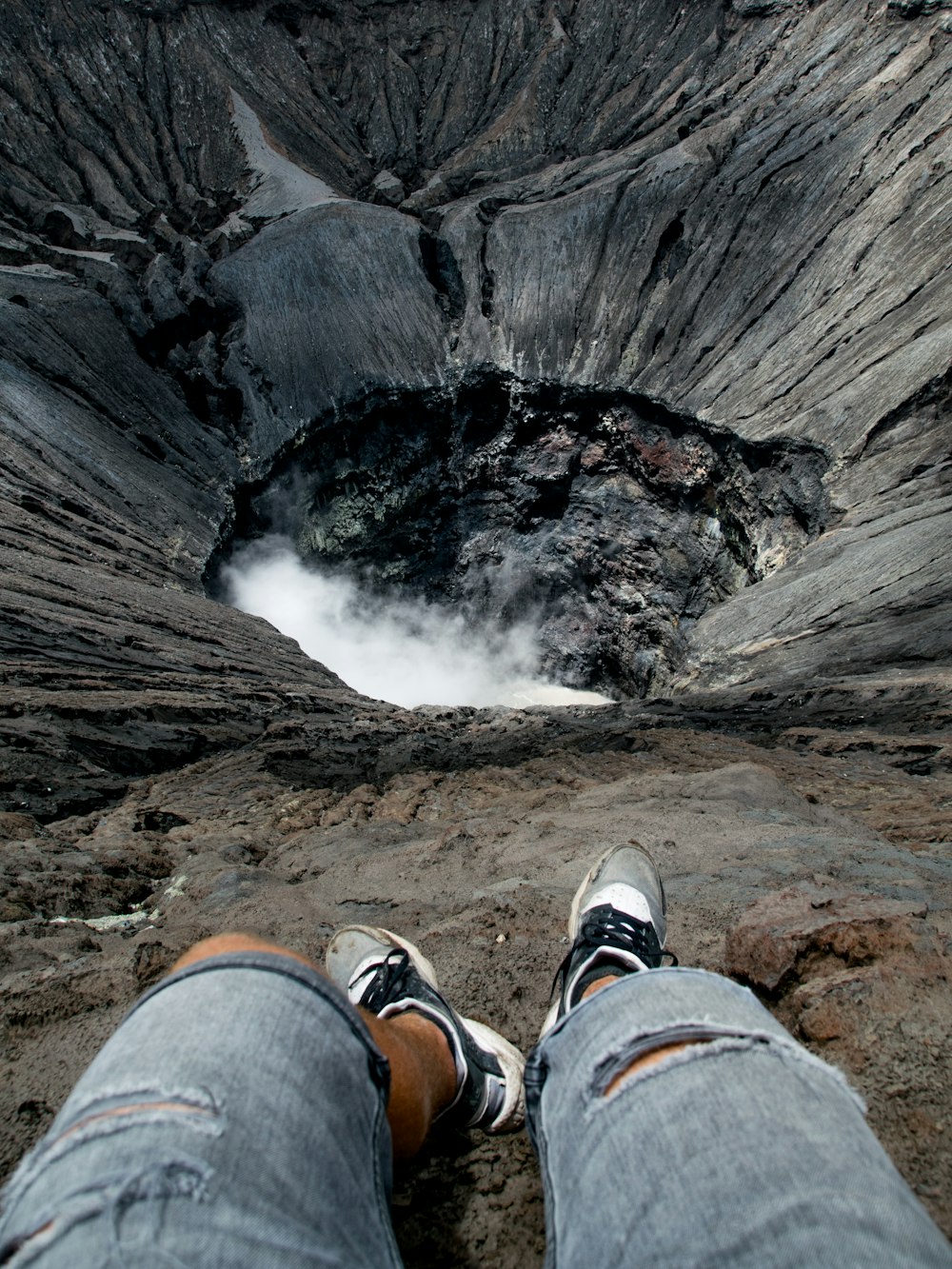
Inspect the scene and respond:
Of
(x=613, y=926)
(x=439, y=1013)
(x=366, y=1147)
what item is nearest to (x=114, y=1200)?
(x=366, y=1147)

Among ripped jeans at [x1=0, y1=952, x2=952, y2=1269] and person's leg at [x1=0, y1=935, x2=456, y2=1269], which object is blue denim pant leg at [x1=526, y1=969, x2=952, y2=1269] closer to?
ripped jeans at [x1=0, y1=952, x2=952, y2=1269]

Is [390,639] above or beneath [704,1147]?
above

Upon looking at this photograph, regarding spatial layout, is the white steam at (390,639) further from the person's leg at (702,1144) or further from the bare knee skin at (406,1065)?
the person's leg at (702,1144)

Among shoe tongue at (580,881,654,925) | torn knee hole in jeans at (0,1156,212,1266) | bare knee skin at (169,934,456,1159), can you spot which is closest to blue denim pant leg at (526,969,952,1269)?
bare knee skin at (169,934,456,1159)

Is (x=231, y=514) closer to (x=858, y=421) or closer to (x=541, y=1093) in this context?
(x=858, y=421)

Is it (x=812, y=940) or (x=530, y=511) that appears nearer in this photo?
(x=812, y=940)

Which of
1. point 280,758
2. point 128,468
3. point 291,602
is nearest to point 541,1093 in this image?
point 280,758

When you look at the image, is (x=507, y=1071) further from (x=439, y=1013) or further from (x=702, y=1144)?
(x=702, y=1144)

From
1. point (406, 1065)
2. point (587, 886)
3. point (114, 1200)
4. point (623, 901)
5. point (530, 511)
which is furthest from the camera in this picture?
point (530, 511)
